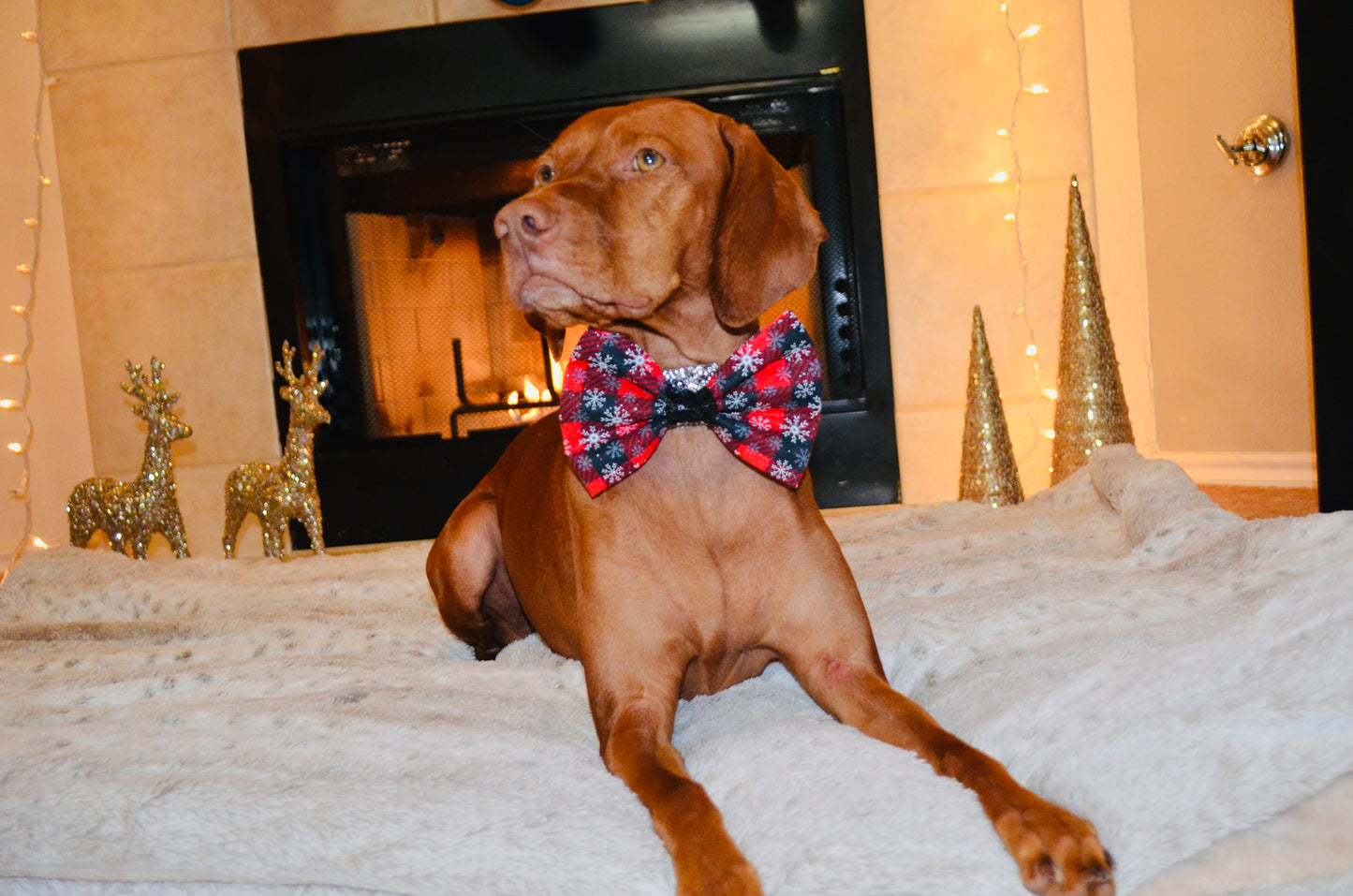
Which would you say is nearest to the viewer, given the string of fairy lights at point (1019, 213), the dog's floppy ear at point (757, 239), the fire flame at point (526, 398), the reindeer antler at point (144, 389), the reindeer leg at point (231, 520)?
the dog's floppy ear at point (757, 239)

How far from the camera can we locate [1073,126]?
3980 millimetres

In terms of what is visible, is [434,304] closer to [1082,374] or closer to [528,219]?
[1082,374]

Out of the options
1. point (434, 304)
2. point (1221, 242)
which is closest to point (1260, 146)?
point (1221, 242)

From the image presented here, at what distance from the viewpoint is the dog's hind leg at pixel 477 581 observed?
209 centimetres

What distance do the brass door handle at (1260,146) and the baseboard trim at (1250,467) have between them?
95cm

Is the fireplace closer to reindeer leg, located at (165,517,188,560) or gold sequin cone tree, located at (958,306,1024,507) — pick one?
gold sequin cone tree, located at (958,306,1024,507)

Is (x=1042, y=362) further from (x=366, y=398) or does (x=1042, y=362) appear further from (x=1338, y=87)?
(x=366, y=398)

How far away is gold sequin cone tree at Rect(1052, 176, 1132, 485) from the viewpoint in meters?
3.28

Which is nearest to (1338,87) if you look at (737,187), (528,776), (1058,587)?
(1058,587)

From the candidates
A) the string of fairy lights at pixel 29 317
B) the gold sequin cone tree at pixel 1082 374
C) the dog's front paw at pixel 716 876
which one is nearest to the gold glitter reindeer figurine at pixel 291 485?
the string of fairy lights at pixel 29 317

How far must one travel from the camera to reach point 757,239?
1.50m

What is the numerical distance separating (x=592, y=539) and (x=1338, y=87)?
1.88m

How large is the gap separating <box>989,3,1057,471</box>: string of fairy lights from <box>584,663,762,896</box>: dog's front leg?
2.93 metres

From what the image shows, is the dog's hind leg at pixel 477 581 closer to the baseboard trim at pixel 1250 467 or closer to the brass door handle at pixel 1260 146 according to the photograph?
the baseboard trim at pixel 1250 467
